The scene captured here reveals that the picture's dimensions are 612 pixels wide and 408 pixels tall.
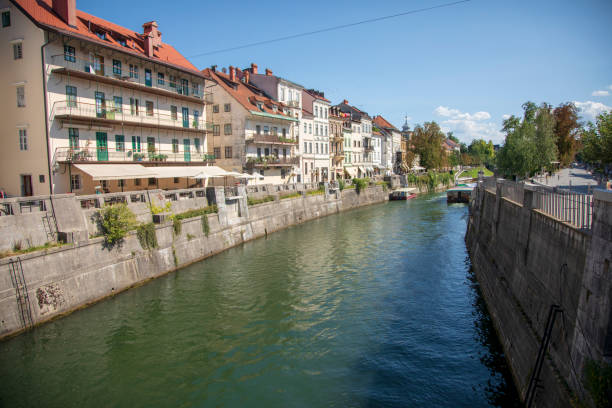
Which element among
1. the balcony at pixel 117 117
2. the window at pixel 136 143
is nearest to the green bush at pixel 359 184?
the balcony at pixel 117 117

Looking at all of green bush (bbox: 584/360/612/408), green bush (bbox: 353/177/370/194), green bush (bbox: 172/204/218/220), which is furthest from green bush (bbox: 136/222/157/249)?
green bush (bbox: 353/177/370/194)

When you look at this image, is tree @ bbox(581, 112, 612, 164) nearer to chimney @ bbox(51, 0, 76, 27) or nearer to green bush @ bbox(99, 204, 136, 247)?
green bush @ bbox(99, 204, 136, 247)

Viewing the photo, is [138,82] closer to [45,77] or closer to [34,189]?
[45,77]

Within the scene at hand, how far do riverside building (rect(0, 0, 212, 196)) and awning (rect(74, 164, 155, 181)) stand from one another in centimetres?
6

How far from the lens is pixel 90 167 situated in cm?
2661

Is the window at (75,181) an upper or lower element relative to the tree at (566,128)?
lower

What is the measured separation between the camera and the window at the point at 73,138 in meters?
26.8

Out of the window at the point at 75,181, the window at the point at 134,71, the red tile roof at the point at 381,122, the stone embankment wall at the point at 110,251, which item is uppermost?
the red tile roof at the point at 381,122

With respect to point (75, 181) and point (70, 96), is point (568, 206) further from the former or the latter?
point (70, 96)

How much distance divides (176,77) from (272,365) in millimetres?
31187

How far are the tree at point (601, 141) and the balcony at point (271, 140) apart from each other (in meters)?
32.6

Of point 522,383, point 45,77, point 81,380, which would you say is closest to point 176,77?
point 45,77

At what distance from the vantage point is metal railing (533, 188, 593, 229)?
9.49 m

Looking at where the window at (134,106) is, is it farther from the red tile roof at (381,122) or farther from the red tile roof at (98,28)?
the red tile roof at (381,122)
